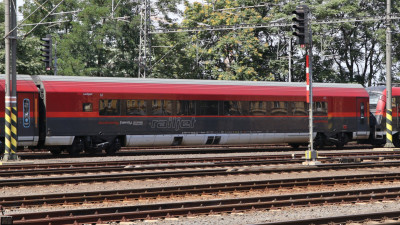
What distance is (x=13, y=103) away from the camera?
22.0 metres

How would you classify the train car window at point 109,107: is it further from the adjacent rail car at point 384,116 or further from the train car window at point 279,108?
the adjacent rail car at point 384,116

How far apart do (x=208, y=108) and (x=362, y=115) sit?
26.5 feet

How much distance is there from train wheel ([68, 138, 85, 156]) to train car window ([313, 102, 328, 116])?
432 inches

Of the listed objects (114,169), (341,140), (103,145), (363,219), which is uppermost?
(363,219)

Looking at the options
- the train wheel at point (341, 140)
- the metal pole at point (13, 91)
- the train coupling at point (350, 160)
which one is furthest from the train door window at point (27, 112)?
the train wheel at point (341, 140)

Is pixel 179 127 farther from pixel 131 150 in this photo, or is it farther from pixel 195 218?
pixel 195 218

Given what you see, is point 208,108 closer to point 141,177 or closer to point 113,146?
point 113,146

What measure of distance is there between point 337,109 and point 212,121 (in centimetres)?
647

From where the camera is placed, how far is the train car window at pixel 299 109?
29.3 m

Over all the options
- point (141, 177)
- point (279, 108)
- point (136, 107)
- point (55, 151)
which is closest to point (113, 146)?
point (136, 107)

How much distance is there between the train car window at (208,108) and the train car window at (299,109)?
154 inches

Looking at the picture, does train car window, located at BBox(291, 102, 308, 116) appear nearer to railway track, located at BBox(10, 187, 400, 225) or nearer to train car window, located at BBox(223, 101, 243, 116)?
train car window, located at BBox(223, 101, 243, 116)

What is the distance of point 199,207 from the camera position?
1200 cm

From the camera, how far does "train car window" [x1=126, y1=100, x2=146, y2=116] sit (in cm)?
2583
